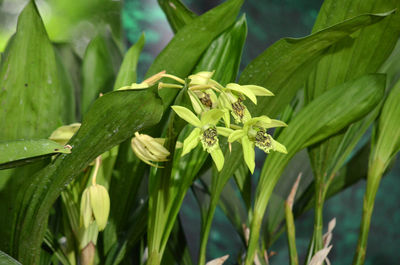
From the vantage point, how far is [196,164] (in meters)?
0.52

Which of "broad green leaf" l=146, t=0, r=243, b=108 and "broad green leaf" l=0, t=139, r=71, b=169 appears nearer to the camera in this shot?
"broad green leaf" l=0, t=139, r=71, b=169

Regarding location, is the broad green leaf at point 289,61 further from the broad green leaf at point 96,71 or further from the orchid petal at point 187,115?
the broad green leaf at point 96,71

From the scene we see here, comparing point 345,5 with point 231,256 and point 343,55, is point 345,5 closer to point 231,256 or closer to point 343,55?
point 343,55

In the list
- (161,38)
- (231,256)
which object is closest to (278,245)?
(231,256)

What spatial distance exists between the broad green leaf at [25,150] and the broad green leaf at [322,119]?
0.33m

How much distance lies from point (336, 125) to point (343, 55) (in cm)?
11

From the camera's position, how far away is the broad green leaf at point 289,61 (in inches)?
18.0

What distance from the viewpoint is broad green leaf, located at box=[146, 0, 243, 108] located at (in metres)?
0.55

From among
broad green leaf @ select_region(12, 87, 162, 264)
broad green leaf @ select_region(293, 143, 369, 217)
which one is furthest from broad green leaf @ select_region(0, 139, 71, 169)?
broad green leaf @ select_region(293, 143, 369, 217)

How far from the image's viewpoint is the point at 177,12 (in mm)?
646

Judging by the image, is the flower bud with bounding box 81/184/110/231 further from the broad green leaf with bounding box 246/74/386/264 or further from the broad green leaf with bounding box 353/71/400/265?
the broad green leaf with bounding box 353/71/400/265

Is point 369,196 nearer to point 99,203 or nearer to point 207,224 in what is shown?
point 207,224

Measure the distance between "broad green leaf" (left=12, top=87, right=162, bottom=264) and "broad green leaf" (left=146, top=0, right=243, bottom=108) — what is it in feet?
0.59

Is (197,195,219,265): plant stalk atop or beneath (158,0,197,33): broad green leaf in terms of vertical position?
beneath
